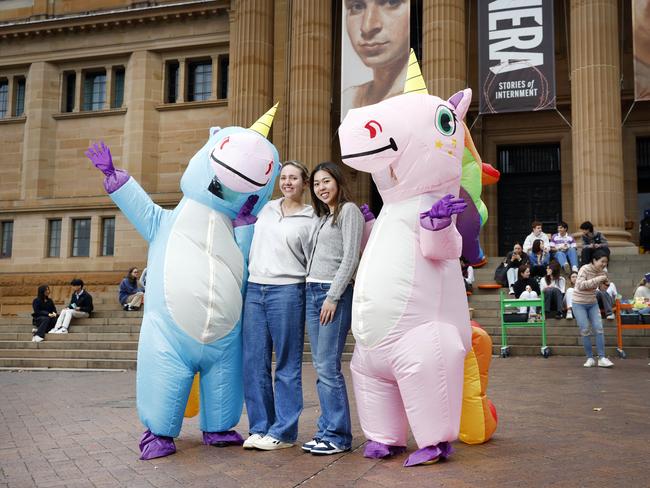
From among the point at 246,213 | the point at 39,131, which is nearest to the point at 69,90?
the point at 39,131

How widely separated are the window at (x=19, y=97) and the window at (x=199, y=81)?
6.91 metres

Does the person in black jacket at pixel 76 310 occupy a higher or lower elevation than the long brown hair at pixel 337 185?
lower

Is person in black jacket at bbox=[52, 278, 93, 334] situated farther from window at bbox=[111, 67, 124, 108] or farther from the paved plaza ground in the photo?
window at bbox=[111, 67, 124, 108]

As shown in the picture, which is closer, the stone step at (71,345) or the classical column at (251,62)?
the stone step at (71,345)

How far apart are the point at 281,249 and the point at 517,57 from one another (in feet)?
46.6

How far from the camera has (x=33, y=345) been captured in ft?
50.5

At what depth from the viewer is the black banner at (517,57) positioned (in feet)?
57.5

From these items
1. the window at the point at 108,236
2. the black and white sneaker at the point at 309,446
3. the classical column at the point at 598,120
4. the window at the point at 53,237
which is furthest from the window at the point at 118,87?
the black and white sneaker at the point at 309,446

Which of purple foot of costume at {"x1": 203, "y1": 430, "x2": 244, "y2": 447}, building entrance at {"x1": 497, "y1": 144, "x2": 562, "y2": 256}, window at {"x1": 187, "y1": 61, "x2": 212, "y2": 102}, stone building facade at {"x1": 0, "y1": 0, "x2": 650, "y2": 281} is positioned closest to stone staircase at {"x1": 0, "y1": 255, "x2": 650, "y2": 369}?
building entrance at {"x1": 497, "y1": 144, "x2": 562, "y2": 256}

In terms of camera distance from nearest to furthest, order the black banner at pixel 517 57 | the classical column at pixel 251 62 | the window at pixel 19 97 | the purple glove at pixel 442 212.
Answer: the purple glove at pixel 442 212
the black banner at pixel 517 57
the classical column at pixel 251 62
the window at pixel 19 97

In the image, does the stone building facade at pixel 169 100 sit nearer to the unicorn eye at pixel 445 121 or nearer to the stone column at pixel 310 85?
the stone column at pixel 310 85

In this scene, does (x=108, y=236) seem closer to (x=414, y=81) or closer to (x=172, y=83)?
(x=172, y=83)

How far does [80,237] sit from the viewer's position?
25781 millimetres

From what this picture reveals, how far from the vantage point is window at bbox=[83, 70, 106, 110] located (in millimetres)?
26797
